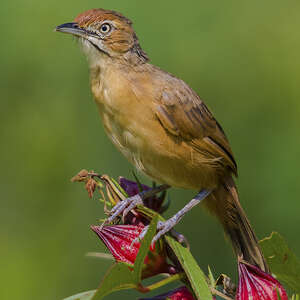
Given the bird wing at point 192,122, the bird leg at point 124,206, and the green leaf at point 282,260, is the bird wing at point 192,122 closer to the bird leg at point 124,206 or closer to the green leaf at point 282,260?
the bird leg at point 124,206

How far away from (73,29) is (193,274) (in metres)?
2.03

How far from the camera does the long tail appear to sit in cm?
367

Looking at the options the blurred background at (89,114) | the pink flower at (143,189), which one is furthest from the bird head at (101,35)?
the pink flower at (143,189)

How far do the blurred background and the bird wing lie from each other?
0.65 metres

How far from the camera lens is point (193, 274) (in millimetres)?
2438

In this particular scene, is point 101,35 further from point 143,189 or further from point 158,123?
point 143,189

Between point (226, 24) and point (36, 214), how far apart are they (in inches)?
74.4

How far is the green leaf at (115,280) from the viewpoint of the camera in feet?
7.61

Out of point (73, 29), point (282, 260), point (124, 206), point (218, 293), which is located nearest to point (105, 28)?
point (73, 29)

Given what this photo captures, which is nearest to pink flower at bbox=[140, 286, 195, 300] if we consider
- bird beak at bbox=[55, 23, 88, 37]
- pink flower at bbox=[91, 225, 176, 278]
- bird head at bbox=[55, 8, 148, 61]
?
pink flower at bbox=[91, 225, 176, 278]

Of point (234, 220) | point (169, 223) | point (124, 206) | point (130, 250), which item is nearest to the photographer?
point (130, 250)

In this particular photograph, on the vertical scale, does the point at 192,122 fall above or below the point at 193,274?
above

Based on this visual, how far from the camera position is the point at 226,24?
475cm

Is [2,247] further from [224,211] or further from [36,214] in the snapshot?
[224,211]
